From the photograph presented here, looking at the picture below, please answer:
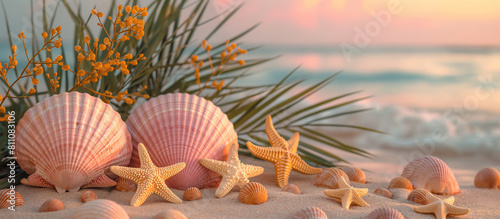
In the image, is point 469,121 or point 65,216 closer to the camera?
point 65,216

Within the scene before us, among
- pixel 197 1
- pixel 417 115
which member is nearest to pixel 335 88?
pixel 417 115

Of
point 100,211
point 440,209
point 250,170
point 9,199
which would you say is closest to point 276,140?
point 250,170

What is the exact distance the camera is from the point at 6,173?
207cm

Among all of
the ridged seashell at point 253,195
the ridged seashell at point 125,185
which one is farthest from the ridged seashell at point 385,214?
the ridged seashell at point 125,185

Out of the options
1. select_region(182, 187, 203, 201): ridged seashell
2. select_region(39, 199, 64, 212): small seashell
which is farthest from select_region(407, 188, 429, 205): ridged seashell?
select_region(39, 199, 64, 212): small seashell

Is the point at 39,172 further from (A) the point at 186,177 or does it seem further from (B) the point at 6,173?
(A) the point at 186,177

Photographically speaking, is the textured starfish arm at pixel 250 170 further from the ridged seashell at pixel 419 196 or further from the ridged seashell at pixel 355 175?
the ridged seashell at pixel 419 196

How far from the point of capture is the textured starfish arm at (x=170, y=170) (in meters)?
1.90

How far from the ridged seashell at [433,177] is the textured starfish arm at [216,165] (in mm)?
1045

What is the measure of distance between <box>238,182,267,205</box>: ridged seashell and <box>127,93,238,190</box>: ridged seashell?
0.31 meters

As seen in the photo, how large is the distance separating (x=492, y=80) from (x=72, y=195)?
7.19 meters

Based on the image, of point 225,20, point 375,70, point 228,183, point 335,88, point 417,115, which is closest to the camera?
point 228,183

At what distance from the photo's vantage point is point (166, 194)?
1854 mm

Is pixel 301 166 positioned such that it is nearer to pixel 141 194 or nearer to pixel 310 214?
pixel 310 214
